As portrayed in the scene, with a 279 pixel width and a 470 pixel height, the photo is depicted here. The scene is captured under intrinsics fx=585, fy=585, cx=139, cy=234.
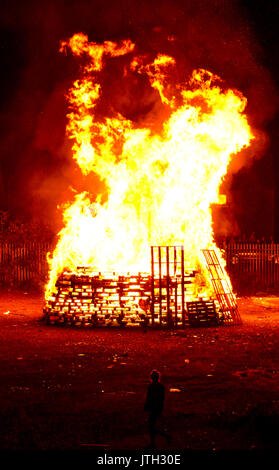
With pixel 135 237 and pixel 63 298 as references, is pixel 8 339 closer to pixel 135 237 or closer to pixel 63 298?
pixel 63 298

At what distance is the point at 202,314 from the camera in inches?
540

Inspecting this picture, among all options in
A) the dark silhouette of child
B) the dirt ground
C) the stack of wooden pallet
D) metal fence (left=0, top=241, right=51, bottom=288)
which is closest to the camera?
the dark silhouette of child

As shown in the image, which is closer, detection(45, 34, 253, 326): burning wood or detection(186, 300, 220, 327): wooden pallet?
detection(186, 300, 220, 327): wooden pallet

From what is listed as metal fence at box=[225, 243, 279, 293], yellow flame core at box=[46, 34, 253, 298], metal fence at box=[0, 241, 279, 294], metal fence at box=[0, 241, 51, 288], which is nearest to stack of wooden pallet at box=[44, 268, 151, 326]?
yellow flame core at box=[46, 34, 253, 298]

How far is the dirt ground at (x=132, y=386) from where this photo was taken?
19.4ft

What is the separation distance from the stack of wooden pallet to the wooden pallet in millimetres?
1066

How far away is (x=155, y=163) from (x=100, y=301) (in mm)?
4089

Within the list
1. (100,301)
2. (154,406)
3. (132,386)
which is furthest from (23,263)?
(154,406)

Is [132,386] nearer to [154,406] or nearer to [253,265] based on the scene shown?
[154,406]

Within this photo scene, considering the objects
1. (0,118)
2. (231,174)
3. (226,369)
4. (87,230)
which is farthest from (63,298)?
(231,174)

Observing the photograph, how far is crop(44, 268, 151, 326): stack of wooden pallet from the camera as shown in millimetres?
13453

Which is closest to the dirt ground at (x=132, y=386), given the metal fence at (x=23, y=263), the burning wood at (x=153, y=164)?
the burning wood at (x=153, y=164)

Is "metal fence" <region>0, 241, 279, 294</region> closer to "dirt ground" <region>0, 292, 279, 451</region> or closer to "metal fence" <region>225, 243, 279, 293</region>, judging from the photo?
"metal fence" <region>225, 243, 279, 293</region>

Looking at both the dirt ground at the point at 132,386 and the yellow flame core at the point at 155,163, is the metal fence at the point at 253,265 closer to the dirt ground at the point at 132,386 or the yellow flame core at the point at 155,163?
the yellow flame core at the point at 155,163
